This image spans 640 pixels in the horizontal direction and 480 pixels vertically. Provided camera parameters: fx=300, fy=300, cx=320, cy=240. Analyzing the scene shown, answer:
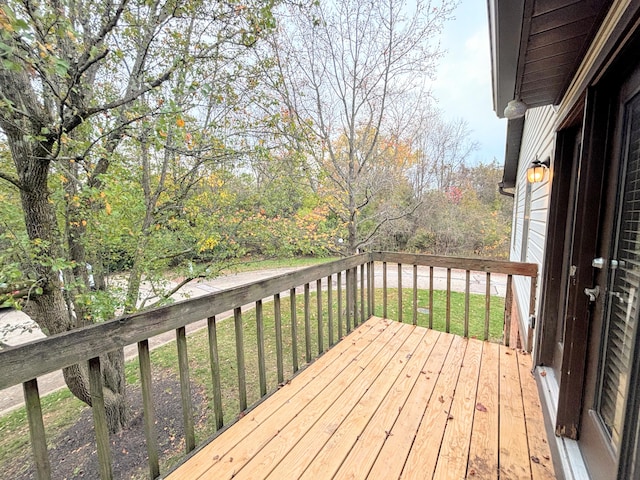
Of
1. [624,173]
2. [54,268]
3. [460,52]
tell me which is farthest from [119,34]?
[460,52]

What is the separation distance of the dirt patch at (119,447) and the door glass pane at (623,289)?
3.60 metres

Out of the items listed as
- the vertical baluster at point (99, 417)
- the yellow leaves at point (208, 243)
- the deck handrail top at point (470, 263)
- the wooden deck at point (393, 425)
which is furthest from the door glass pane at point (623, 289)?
the yellow leaves at point (208, 243)

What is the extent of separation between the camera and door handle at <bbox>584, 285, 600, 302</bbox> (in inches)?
57.6

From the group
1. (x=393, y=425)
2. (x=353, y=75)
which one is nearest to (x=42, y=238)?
(x=393, y=425)

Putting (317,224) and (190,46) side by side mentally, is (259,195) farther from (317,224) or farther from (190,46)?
(190,46)

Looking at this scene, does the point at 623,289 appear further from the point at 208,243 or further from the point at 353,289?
the point at 208,243

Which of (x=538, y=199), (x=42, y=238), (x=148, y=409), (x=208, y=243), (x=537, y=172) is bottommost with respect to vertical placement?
(x=148, y=409)

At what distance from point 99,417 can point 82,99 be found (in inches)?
91.6

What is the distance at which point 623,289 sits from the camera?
1.25 meters

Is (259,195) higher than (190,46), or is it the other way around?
(190,46)

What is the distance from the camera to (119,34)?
115 inches

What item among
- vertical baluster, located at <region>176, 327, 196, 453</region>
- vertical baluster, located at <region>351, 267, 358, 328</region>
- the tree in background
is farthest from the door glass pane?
Answer: the tree in background

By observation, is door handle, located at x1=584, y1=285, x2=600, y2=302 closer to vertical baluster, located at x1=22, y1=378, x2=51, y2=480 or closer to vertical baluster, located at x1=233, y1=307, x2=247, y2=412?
vertical baluster, located at x1=233, y1=307, x2=247, y2=412

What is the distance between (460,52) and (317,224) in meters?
3.87
